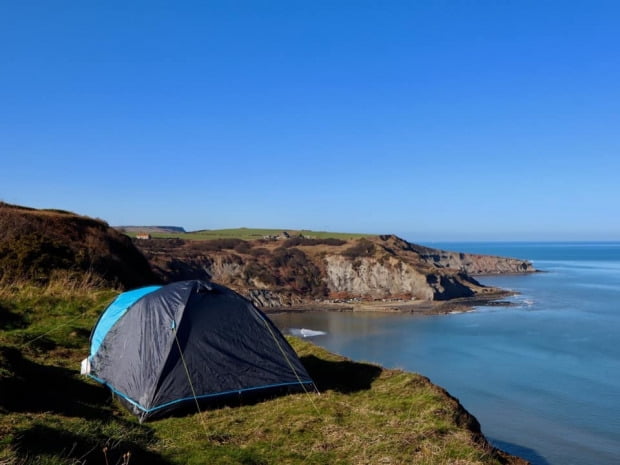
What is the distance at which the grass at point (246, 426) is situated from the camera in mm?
5449

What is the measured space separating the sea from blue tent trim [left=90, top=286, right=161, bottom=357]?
1849 cm

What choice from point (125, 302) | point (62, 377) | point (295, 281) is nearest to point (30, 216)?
point (125, 302)

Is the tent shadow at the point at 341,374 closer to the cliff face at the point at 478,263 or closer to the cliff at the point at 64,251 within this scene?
the cliff at the point at 64,251

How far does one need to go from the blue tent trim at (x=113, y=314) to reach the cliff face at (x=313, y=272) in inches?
2633

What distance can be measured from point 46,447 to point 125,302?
628cm

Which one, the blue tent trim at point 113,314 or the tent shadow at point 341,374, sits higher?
the blue tent trim at point 113,314

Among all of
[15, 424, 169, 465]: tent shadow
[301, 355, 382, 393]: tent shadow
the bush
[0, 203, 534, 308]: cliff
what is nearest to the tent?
[301, 355, 382, 393]: tent shadow

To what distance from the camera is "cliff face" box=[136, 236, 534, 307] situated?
84250 millimetres

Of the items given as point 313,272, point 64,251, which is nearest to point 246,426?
point 64,251

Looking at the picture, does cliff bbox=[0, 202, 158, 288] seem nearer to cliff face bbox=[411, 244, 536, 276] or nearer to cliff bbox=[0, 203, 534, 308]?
cliff bbox=[0, 203, 534, 308]

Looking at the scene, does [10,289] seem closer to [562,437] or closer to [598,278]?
[562,437]

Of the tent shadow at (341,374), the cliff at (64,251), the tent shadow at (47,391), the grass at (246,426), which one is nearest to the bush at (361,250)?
the cliff at (64,251)

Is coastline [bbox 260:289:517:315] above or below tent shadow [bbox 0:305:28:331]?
below

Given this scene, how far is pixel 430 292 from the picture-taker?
83875 millimetres
